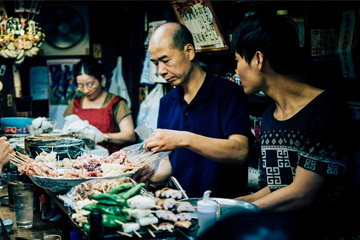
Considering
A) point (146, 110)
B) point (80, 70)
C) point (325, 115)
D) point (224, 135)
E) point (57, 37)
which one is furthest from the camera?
point (57, 37)

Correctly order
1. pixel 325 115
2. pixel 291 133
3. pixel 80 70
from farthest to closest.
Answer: pixel 80 70, pixel 291 133, pixel 325 115

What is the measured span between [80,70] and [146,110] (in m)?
→ 0.98

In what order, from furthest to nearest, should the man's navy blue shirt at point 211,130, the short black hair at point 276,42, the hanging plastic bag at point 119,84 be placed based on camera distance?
the hanging plastic bag at point 119,84
the man's navy blue shirt at point 211,130
the short black hair at point 276,42

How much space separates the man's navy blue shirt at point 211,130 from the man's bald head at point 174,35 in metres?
0.28

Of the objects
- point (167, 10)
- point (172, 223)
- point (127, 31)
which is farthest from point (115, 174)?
point (127, 31)

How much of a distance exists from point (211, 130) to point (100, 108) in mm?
2737

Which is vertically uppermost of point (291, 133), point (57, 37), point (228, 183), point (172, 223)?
point (57, 37)

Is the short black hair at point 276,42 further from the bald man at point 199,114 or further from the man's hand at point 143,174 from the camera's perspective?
the man's hand at point 143,174

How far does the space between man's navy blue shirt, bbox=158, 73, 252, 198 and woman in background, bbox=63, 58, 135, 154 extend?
2.28 metres

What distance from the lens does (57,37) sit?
20.9 feet

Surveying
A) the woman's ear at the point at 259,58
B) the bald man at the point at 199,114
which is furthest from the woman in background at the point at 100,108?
the woman's ear at the point at 259,58

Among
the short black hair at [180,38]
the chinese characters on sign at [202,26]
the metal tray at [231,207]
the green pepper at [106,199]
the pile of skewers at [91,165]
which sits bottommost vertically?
the metal tray at [231,207]

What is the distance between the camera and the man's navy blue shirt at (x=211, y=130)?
2.53m

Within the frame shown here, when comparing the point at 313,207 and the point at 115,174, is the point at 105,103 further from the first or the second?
the point at 313,207
